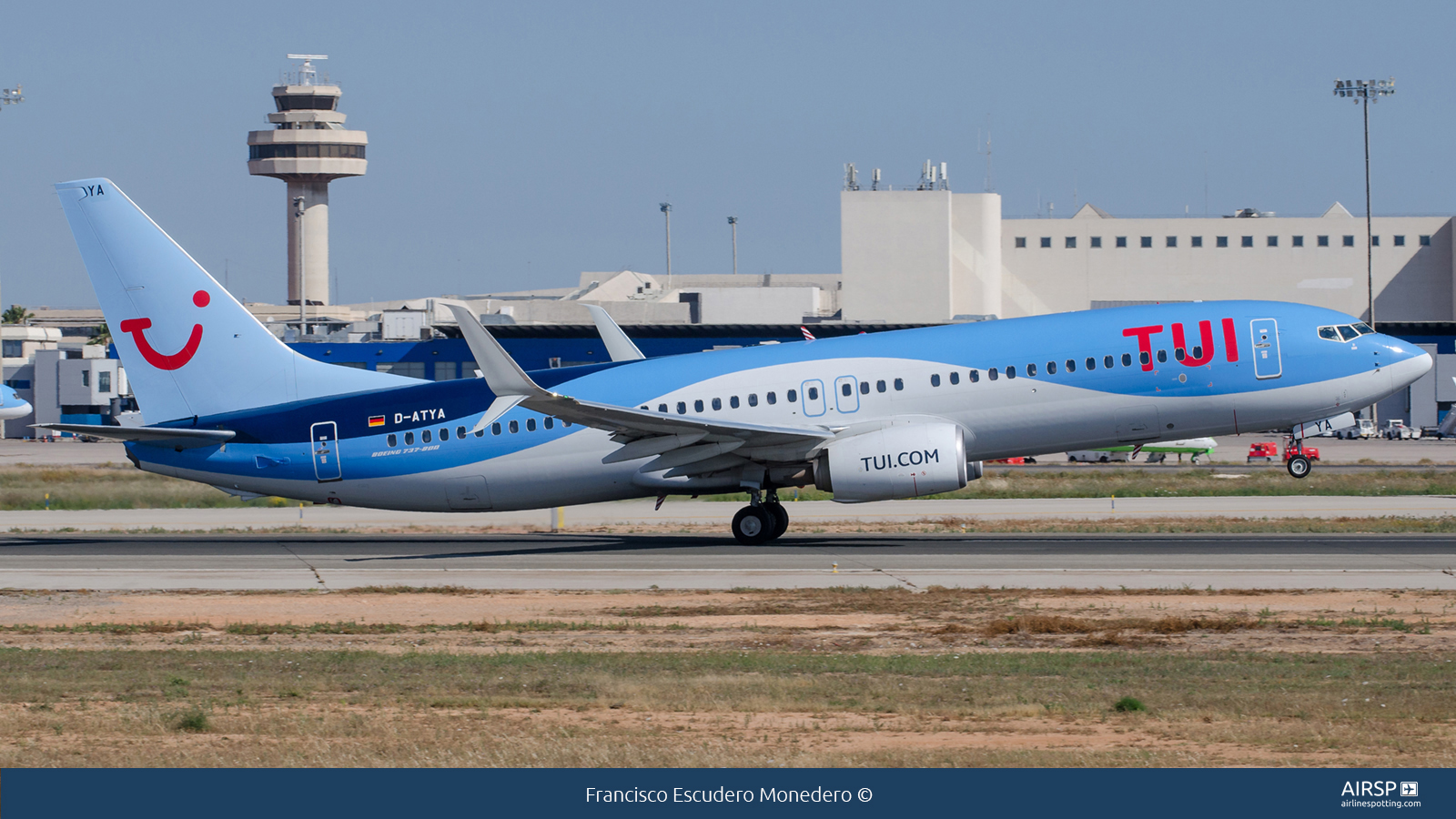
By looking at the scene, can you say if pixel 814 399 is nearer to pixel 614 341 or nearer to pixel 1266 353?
pixel 614 341

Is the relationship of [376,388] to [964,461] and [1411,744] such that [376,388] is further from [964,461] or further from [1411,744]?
[1411,744]

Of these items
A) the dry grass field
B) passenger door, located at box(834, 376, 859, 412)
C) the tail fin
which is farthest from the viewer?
the tail fin

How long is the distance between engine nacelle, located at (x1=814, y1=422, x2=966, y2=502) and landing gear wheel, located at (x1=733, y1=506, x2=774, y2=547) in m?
2.67

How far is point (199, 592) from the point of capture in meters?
26.9

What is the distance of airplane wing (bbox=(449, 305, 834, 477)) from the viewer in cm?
2925

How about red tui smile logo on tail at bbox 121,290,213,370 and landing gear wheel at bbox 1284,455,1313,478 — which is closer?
red tui smile logo on tail at bbox 121,290,213,370

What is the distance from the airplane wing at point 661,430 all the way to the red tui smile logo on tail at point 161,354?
25.2ft

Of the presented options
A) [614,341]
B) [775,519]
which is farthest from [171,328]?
[775,519]

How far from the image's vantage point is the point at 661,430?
31859mm

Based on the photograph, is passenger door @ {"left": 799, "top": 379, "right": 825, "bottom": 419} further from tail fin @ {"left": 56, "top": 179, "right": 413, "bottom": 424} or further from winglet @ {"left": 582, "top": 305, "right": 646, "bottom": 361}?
tail fin @ {"left": 56, "top": 179, "right": 413, "bottom": 424}

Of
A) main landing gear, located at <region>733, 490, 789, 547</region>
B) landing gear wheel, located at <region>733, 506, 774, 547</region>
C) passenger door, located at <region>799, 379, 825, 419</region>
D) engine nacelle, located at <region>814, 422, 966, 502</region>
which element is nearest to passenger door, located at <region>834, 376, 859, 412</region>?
passenger door, located at <region>799, 379, 825, 419</region>

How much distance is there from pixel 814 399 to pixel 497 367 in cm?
767

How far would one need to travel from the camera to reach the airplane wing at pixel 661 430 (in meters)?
29.2

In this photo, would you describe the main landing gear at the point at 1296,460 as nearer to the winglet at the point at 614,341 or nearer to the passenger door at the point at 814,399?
the passenger door at the point at 814,399
